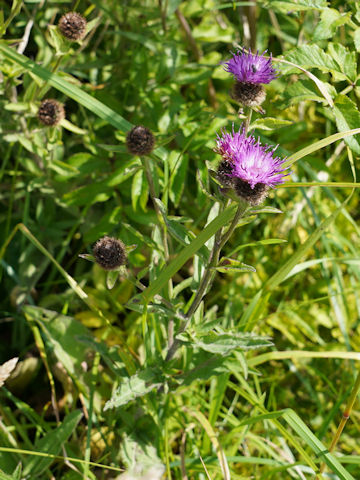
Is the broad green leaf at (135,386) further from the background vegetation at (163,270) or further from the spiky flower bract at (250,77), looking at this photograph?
the spiky flower bract at (250,77)

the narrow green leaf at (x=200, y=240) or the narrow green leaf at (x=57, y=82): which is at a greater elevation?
the narrow green leaf at (x=57, y=82)

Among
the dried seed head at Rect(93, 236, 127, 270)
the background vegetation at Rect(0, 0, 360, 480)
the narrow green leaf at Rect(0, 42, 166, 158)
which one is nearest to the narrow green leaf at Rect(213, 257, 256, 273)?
the background vegetation at Rect(0, 0, 360, 480)

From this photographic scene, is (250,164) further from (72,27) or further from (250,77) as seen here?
(72,27)

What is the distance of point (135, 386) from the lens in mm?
1803

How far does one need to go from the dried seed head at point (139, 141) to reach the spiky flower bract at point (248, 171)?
426 mm

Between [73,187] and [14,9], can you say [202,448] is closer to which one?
[73,187]

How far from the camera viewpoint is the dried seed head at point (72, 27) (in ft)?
6.59

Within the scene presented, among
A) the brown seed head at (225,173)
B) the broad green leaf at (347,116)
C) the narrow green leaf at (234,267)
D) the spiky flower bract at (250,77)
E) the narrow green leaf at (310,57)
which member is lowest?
the narrow green leaf at (234,267)

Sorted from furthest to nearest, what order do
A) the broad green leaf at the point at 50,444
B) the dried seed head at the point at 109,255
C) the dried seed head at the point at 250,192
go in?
1. the broad green leaf at the point at 50,444
2. the dried seed head at the point at 109,255
3. the dried seed head at the point at 250,192

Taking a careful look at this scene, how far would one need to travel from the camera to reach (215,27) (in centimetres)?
282

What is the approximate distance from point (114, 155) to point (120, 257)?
0.99 meters

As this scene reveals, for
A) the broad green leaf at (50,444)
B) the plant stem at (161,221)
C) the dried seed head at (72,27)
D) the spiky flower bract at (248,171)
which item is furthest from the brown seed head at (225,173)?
the broad green leaf at (50,444)

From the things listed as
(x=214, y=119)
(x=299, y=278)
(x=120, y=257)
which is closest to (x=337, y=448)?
(x=299, y=278)

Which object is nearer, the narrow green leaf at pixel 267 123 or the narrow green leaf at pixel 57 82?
the narrow green leaf at pixel 267 123
